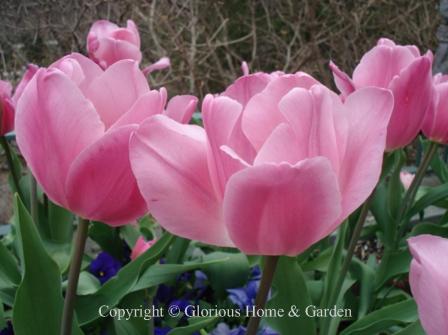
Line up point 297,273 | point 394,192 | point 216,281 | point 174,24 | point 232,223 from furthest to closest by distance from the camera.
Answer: point 174,24 < point 394,192 < point 216,281 < point 297,273 < point 232,223

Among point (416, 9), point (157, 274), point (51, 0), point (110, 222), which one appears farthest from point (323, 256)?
point (416, 9)

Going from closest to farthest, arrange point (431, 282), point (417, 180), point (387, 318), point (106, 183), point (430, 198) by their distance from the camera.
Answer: point (431, 282)
point (106, 183)
point (387, 318)
point (417, 180)
point (430, 198)

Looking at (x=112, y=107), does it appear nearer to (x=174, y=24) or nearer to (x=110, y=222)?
(x=110, y=222)

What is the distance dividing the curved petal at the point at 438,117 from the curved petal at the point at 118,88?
0.57m

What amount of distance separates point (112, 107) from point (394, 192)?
3.32 feet

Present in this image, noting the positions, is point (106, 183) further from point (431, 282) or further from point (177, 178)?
point (431, 282)

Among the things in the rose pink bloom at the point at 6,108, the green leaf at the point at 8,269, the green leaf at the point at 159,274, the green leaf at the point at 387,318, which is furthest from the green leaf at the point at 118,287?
the green leaf at the point at 387,318

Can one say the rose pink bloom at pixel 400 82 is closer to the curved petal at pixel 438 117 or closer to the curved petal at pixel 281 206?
the curved petal at pixel 438 117

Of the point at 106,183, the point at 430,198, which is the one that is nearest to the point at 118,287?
the point at 106,183

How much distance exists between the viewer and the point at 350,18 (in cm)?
530

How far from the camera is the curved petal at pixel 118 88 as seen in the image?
0.51 m

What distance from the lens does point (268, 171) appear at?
380 millimetres

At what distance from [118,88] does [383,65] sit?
44 centimetres

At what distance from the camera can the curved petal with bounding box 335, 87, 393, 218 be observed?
1.32 ft
